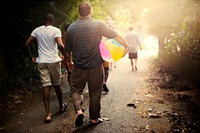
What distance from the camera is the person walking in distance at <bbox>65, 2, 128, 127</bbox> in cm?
502

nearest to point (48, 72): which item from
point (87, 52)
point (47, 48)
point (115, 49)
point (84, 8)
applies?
point (47, 48)

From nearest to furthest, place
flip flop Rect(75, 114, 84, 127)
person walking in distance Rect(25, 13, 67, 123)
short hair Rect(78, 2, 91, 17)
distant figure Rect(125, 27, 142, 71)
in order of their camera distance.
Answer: short hair Rect(78, 2, 91, 17)
flip flop Rect(75, 114, 84, 127)
person walking in distance Rect(25, 13, 67, 123)
distant figure Rect(125, 27, 142, 71)

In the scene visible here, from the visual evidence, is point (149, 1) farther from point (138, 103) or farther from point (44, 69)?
point (44, 69)

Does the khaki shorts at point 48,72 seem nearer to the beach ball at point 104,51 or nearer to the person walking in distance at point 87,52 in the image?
the person walking in distance at point 87,52

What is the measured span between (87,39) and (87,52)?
25 cm

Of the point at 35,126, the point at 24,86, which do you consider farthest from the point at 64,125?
the point at 24,86

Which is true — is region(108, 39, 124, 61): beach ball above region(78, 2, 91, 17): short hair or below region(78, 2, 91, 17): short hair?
below

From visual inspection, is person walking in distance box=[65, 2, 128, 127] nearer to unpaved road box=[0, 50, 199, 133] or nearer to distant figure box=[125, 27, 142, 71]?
unpaved road box=[0, 50, 199, 133]

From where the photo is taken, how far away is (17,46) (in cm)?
1045

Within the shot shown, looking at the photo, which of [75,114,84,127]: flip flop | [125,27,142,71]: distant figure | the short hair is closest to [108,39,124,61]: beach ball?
the short hair

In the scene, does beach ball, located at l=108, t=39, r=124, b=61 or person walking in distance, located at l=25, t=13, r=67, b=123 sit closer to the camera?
beach ball, located at l=108, t=39, r=124, b=61

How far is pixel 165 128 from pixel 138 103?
2.12 metres

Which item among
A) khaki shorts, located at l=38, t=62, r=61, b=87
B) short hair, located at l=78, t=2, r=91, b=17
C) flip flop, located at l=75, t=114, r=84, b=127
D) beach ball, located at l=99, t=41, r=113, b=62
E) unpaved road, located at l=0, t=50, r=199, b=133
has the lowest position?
unpaved road, located at l=0, t=50, r=199, b=133

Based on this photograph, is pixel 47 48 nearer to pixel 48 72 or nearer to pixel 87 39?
pixel 48 72
